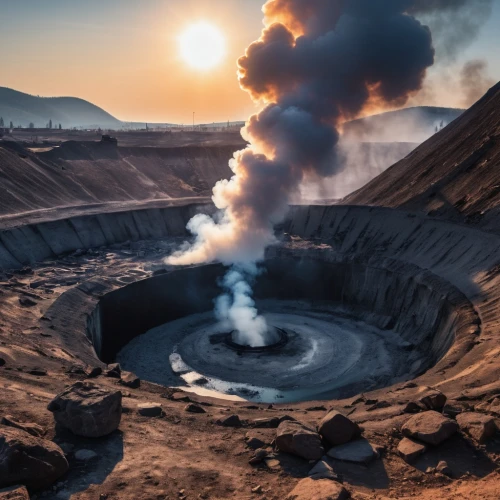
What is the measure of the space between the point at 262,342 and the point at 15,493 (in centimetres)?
2344

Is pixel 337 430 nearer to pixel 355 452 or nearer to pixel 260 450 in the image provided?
pixel 355 452

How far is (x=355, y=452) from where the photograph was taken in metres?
11.8

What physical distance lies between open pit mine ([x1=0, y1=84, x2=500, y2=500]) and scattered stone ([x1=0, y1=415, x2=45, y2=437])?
0.09 m

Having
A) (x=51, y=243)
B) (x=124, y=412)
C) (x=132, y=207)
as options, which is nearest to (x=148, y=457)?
(x=124, y=412)

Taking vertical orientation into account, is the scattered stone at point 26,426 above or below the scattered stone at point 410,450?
above

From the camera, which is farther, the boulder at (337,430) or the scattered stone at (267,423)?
the scattered stone at (267,423)

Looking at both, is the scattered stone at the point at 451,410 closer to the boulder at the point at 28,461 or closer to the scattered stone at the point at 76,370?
the boulder at the point at 28,461

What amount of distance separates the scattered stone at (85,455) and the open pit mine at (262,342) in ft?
0.17

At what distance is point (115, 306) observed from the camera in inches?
1361

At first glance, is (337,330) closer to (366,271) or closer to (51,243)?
(366,271)

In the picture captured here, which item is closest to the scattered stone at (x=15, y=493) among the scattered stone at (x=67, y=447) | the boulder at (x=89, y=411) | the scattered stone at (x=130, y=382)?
the scattered stone at (x=67, y=447)

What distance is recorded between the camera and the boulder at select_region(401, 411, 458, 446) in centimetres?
1172

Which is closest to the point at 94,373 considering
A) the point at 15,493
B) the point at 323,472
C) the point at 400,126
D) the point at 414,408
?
the point at 15,493

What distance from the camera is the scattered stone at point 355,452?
11.5m
